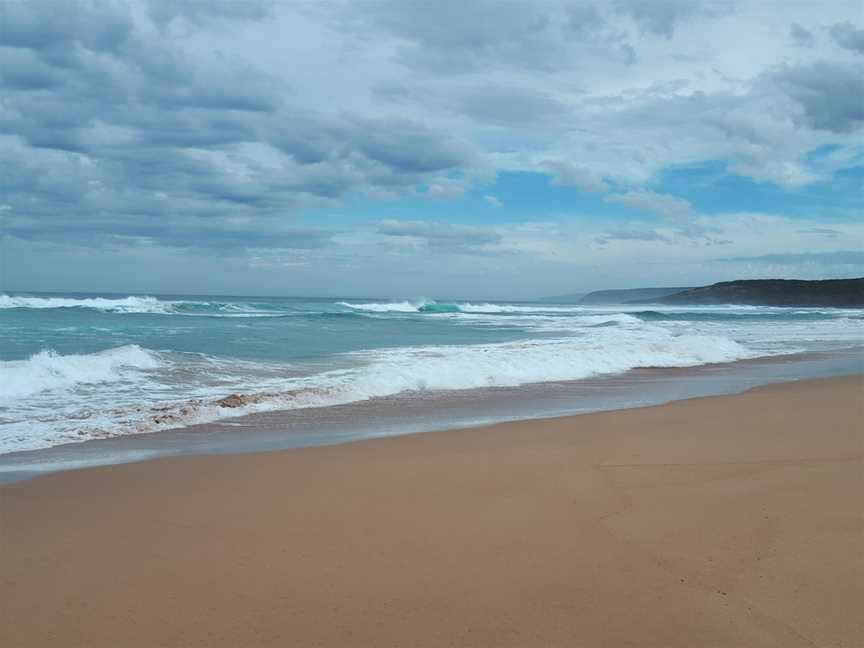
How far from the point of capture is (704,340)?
18094mm

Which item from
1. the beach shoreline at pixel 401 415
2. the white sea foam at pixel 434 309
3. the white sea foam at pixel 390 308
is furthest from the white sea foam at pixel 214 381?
the white sea foam at pixel 434 309

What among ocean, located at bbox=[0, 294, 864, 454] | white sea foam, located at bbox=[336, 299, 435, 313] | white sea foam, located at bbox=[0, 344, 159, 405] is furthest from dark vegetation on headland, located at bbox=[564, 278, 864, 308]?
white sea foam, located at bbox=[0, 344, 159, 405]

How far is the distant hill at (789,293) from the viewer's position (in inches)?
3230

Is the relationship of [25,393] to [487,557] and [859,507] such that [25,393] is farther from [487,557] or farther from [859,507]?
[859,507]

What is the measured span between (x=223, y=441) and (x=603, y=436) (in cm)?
388

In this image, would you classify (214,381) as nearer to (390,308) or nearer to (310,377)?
(310,377)

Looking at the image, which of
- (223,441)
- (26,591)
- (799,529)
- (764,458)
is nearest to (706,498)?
(799,529)

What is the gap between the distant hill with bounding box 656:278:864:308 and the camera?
8205 centimetres

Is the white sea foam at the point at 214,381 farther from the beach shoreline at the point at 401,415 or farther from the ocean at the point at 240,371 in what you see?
the beach shoreline at the point at 401,415

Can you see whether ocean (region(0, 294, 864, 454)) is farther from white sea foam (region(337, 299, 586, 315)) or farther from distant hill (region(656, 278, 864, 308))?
distant hill (region(656, 278, 864, 308))

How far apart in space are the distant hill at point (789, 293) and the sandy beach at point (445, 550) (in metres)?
83.6

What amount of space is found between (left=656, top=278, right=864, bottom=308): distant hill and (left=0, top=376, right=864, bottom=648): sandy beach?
3293 inches

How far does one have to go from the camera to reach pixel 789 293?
294 ft

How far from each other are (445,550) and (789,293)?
9882cm
